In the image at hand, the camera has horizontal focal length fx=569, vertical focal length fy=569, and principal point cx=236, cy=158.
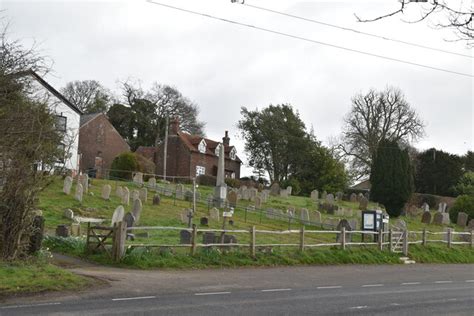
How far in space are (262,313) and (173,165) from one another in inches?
2308

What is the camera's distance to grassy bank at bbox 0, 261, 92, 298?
12.0 m

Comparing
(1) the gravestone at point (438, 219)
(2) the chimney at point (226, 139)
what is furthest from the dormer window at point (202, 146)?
(1) the gravestone at point (438, 219)

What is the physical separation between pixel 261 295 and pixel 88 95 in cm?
7054

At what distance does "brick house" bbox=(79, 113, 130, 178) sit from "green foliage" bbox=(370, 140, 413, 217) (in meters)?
30.1

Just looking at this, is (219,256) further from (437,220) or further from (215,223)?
(437,220)

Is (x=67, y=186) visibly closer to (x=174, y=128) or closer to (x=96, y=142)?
(x=96, y=142)

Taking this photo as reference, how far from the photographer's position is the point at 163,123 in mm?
76125

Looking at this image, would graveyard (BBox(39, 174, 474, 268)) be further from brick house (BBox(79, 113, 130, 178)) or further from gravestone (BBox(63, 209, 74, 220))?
brick house (BBox(79, 113, 130, 178))

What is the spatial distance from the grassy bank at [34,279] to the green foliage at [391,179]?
116ft

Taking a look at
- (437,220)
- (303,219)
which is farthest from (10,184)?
(437,220)

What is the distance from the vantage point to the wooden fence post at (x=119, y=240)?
679 inches

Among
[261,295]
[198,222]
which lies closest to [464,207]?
[198,222]

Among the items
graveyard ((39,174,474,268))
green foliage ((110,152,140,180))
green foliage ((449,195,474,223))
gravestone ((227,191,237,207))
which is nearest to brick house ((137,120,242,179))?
green foliage ((110,152,140,180))

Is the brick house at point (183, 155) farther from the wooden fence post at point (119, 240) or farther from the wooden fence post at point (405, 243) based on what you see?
the wooden fence post at point (119, 240)
